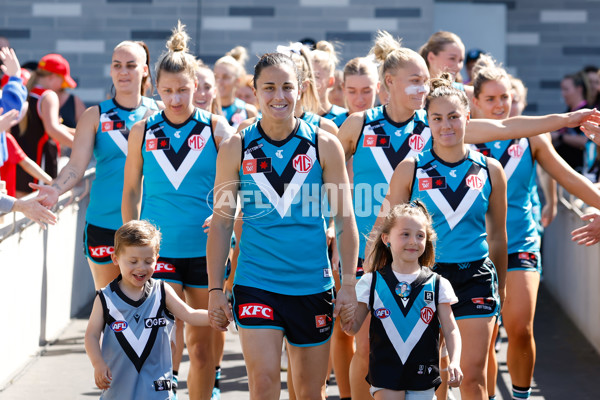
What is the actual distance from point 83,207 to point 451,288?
5844 millimetres

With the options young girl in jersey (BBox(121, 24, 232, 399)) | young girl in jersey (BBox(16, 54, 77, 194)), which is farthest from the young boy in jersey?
young girl in jersey (BBox(16, 54, 77, 194))

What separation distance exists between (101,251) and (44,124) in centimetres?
274

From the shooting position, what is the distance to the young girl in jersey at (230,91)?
9430 mm

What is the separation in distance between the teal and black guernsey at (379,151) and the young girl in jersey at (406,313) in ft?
3.14

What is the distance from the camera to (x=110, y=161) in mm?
6344

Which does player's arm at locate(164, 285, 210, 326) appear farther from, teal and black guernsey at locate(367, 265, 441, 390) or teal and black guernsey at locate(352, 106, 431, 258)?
teal and black guernsey at locate(352, 106, 431, 258)

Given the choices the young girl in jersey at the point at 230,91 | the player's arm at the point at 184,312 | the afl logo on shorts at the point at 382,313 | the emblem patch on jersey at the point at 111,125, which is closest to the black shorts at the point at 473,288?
the afl logo on shorts at the point at 382,313

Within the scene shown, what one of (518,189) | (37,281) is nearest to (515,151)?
(518,189)

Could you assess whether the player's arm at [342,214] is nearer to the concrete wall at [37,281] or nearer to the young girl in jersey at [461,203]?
the young girl in jersey at [461,203]

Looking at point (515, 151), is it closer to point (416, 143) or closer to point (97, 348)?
point (416, 143)

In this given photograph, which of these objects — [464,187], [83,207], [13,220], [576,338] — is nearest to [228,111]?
[83,207]

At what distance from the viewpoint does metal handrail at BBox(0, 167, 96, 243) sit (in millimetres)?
6824

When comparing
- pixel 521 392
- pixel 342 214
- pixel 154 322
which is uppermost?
pixel 342 214

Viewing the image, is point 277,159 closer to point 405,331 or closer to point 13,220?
point 405,331
